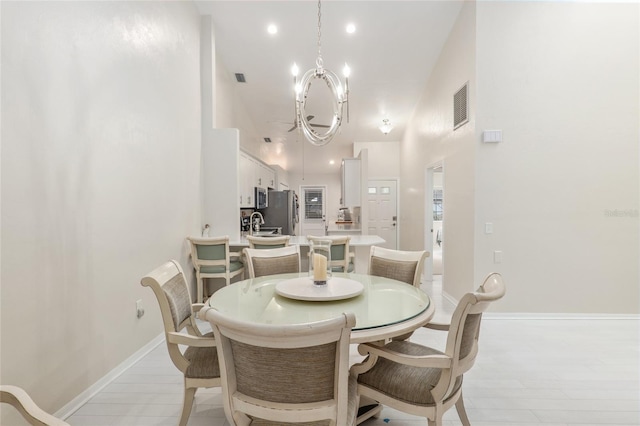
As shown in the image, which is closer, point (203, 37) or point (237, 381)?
point (237, 381)

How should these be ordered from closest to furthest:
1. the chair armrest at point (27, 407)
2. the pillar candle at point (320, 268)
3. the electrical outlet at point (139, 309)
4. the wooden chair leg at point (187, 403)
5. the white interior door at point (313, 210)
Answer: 1. the chair armrest at point (27, 407)
2. the wooden chair leg at point (187, 403)
3. the pillar candle at point (320, 268)
4. the electrical outlet at point (139, 309)
5. the white interior door at point (313, 210)

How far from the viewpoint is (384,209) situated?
7.69m

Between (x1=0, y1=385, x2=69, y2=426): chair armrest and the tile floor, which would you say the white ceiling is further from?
(x1=0, y1=385, x2=69, y2=426): chair armrest

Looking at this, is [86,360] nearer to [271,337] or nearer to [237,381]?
[237,381]

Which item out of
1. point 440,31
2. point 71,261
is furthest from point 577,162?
point 71,261

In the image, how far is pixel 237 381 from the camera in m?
1.12

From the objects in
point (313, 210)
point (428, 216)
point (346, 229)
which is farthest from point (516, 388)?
point (313, 210)

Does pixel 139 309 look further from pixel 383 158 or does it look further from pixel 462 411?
pixel 383 158

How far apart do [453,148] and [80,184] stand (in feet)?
12.9

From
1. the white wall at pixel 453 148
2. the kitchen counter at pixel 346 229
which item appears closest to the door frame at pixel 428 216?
the white wall at pixel 453 148

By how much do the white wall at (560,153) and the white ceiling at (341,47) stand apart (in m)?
0.99

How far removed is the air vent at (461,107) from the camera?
3670mm

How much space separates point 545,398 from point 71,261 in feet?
10.3

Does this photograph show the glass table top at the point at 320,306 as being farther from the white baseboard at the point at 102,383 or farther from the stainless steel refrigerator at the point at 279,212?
the stainless steel refrigerator at the point at 279,212
